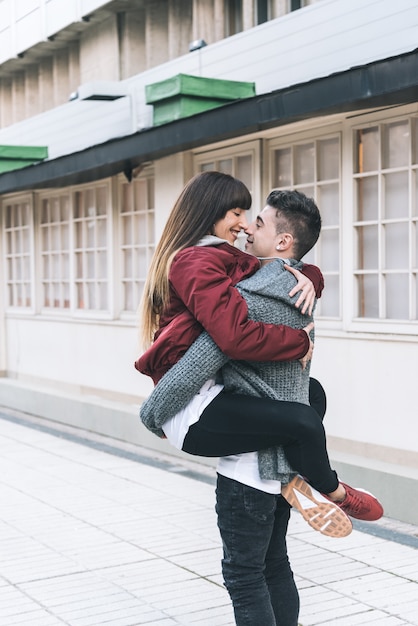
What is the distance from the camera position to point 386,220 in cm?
707

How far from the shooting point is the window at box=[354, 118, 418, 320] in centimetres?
684

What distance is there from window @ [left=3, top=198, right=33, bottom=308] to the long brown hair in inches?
398

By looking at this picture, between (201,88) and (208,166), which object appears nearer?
(201,88)

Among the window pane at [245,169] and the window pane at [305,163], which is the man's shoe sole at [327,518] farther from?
the window pane at [245,169]

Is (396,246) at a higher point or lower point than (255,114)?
lower

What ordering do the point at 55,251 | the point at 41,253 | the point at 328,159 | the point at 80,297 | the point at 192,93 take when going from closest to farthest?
the point at 328,159
the point at 192,93
the point at 80,297
the point at 55,251
the point at 41,253

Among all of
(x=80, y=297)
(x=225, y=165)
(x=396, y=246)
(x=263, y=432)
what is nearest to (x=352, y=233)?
(x=396, y=246)

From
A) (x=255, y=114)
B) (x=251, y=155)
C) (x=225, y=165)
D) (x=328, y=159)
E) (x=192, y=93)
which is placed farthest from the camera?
(x=225, y=165)

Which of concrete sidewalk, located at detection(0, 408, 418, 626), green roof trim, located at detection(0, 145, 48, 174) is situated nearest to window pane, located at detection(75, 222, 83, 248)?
green roof trim, located at detection(0, 145, 48, 174)

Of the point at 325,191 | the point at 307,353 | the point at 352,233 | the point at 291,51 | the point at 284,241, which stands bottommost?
the point at 307,353

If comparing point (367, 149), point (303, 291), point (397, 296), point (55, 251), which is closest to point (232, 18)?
point (367, 149)

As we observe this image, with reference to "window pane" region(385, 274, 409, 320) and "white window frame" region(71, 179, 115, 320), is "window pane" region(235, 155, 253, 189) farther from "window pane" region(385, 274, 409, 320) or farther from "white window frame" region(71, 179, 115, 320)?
"white window frame" region(71, 179, 115, 320)

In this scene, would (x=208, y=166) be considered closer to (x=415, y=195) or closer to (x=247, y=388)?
(x=415, y=195)

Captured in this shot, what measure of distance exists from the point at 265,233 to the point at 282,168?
16.5 feet
